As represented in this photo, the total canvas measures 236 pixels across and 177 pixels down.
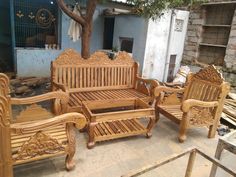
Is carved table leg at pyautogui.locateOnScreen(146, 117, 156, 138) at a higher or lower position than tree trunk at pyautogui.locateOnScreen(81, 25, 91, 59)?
lower

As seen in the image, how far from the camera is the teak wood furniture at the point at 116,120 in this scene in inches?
118

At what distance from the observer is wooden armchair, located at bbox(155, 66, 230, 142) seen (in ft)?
10.9

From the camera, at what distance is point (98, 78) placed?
4258 mm

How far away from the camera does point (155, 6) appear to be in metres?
4.16

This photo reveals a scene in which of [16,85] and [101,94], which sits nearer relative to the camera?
[101,94]

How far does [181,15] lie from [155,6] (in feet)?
9.66

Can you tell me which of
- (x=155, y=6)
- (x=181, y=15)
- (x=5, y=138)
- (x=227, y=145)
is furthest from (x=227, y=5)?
(x=5, y=138)

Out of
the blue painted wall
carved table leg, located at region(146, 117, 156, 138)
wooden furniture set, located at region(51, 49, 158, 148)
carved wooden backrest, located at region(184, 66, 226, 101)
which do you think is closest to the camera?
wooden furniture set, located at region(51, 49, 158, 148)

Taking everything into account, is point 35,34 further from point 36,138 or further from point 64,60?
point 36,138

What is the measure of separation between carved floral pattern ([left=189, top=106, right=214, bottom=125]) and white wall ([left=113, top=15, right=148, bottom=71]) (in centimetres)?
292

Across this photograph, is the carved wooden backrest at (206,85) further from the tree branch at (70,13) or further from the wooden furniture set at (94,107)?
the tree branch at (70,13)

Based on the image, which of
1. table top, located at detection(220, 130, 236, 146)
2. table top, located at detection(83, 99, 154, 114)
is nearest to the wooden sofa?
table top, located at detection(83, 99, 154, 114)

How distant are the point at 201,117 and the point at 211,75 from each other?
78 centimetres

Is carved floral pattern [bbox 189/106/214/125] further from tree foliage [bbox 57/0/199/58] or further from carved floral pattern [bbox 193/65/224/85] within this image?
tree foliage [bbox 57/0/199/58]
